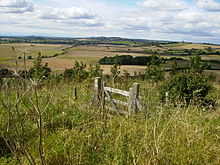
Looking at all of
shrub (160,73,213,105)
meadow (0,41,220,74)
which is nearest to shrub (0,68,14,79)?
meadow (0,41,220,74)

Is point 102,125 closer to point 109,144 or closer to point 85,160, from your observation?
point 109,144

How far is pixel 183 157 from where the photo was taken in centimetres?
270

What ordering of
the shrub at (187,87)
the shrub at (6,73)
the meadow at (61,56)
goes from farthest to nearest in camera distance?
1. the shrub at (187,87)
2. the shrub at (6,73)
3. the meadow at (61,56)

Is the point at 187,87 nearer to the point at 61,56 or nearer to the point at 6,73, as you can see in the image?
the point at 6,73

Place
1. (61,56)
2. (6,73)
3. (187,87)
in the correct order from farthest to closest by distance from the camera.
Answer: (61,56), (187,87), (6,73)

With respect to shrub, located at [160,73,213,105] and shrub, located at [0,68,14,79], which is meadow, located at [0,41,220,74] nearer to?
shrub, located at [0,68,14,79]

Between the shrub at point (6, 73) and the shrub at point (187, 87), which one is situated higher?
the shrub at point (6, 73)

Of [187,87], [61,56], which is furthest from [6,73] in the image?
[61,56]

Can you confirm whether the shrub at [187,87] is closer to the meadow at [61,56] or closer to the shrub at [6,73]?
the meadow at [61,56]

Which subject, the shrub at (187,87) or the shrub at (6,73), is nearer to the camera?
the shrub at (6,73)

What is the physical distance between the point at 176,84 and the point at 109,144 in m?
7.87

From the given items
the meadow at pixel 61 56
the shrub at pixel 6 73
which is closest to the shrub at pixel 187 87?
the meadow at pixel 61 56

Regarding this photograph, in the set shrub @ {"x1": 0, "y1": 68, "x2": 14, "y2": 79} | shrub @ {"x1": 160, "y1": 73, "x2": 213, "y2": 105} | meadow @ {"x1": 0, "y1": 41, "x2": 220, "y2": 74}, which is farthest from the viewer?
shrub @ {"x1": 160, "y1": 73, "x2": 213, "y2": 105}

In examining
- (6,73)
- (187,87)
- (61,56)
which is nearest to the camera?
(6,73)
